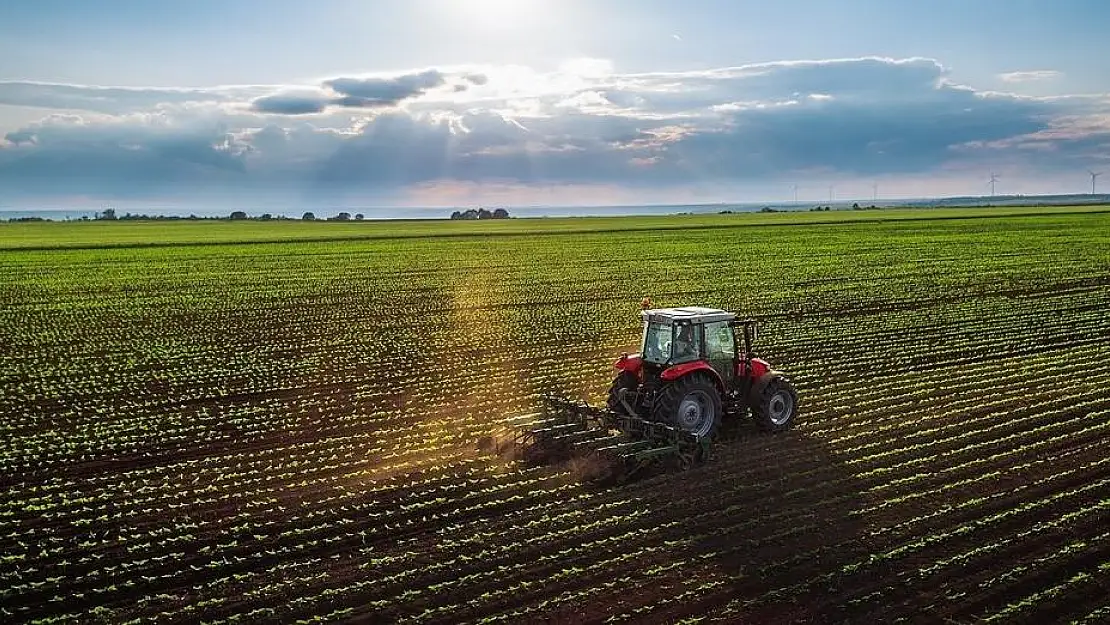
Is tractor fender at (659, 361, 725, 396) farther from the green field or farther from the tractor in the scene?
the green field

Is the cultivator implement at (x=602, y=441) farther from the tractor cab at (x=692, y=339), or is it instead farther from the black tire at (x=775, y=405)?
the black tire at (x=775, y=405)

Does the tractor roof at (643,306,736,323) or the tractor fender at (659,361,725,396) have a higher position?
the tractor roof at (643,306,736,323)

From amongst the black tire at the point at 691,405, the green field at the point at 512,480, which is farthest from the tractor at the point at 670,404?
the green field at the point at 512,480

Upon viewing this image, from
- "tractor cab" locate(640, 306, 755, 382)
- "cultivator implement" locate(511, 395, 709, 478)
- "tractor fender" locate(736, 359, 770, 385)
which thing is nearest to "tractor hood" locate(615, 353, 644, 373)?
"tractor cab" locate(640, 306, 755, 382)

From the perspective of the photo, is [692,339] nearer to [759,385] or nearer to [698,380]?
[698,380]

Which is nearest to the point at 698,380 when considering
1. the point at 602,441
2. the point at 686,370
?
the point at 686,370

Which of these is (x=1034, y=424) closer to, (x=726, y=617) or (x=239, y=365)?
(x=726, y=617)

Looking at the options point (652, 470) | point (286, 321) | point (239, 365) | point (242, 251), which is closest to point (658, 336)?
point (652, 470)
